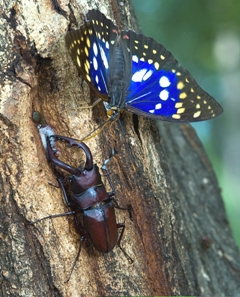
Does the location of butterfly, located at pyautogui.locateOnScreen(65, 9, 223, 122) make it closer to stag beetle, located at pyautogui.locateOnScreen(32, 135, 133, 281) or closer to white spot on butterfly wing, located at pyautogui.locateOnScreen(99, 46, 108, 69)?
white spot on butterfly wing, located at pyautogui.locateOnScreen(99, 46, 108, 69)

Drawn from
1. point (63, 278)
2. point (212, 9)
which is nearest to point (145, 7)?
point (212, 9)

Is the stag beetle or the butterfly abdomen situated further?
the butterfly abdomen

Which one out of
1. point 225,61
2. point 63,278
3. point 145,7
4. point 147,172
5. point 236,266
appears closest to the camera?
point 63,278

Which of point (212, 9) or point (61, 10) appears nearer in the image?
point (61, 10)

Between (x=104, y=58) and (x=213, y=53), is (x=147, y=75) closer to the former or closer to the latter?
(x=104, y=58)

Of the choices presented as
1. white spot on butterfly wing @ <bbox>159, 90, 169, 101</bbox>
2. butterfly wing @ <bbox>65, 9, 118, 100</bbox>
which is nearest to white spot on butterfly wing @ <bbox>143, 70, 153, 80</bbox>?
white spot on butterfly wing @ <bbox>159, 90, 169, 101</bbox>

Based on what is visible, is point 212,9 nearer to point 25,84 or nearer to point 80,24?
point 80,24

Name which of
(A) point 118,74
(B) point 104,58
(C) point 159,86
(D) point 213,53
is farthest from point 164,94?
(D) point 213,53

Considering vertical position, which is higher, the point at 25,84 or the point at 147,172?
the point at 25,84
